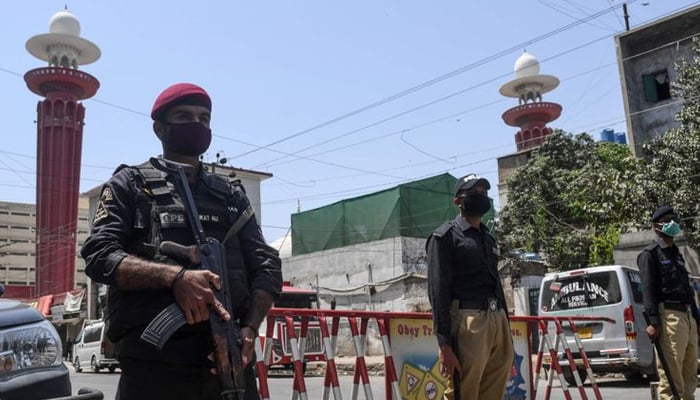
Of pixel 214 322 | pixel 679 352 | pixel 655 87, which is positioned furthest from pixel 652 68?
pixel 214 322

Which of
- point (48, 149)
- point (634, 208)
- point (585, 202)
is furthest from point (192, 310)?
point (48, 149)

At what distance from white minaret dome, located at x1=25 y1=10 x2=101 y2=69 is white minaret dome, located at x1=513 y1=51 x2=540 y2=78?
31464mm

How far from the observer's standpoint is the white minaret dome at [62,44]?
159 ft

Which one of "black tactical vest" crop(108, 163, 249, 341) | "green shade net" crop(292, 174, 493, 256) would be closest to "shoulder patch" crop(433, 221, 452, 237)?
"black tactical vest" crop(108, 163, 249, 341)

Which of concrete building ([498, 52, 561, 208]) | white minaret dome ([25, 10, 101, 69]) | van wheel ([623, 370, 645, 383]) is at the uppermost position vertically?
white minaret dome ([25, 10, 101, 69])

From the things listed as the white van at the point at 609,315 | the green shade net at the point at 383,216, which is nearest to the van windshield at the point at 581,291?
the white van at the point at 609,315

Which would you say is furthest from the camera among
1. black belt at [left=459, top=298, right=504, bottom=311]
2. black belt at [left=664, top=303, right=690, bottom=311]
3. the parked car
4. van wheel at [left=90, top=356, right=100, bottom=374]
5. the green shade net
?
the green shade net

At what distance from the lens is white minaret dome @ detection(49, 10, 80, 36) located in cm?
4916

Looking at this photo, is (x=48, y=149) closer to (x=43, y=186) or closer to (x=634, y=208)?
(x=43, y=186)

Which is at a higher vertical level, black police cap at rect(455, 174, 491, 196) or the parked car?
black police cap at rect(455, 174, 491, 196)

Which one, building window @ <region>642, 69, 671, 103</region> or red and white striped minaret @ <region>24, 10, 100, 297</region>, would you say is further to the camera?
red and white striped minaret @ <region>24, 10, 100, 297</region>

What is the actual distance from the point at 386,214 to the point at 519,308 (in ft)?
39.9

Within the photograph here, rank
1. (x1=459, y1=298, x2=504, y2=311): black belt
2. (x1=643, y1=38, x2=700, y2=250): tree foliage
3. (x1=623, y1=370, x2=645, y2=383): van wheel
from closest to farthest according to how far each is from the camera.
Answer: (x1=459, y1=298, x2=504, y2=311): black belt < (x1=623, y1=370, x2=645, y2=383): van wheel < (x1=643, y1=38, x2=700, y2=250): tree foliage

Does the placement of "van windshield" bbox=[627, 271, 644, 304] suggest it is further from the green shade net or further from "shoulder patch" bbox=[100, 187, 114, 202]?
the green shade net
